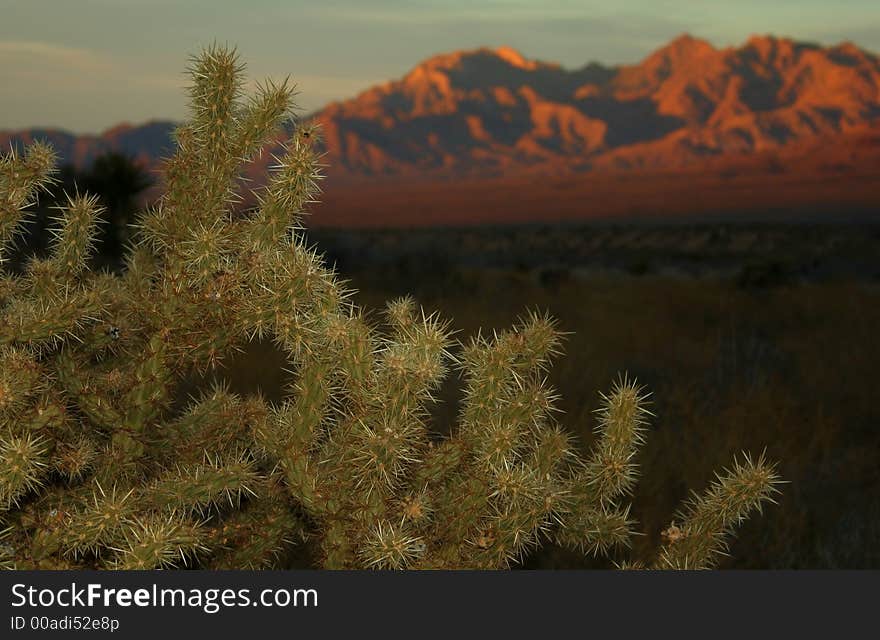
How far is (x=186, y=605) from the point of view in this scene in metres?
2.35

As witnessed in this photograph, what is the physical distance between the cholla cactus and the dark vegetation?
43 cm

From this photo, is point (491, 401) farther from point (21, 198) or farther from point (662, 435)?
point (662, 435)

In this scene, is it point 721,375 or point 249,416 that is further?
point 721,375

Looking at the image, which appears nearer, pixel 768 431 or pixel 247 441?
pixel 247 441

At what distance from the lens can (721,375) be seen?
10758 mm

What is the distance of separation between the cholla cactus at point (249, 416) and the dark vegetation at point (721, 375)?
1.41 feet

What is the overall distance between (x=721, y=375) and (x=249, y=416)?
28.2 ft

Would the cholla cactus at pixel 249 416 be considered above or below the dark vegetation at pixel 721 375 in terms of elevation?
above

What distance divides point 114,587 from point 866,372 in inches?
413

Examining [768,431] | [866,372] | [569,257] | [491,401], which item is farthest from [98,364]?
[569,257]

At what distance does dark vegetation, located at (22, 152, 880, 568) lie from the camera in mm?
6582

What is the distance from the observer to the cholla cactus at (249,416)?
2.54m

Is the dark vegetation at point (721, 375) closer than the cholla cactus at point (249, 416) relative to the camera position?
No

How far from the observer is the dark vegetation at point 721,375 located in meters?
6.58
